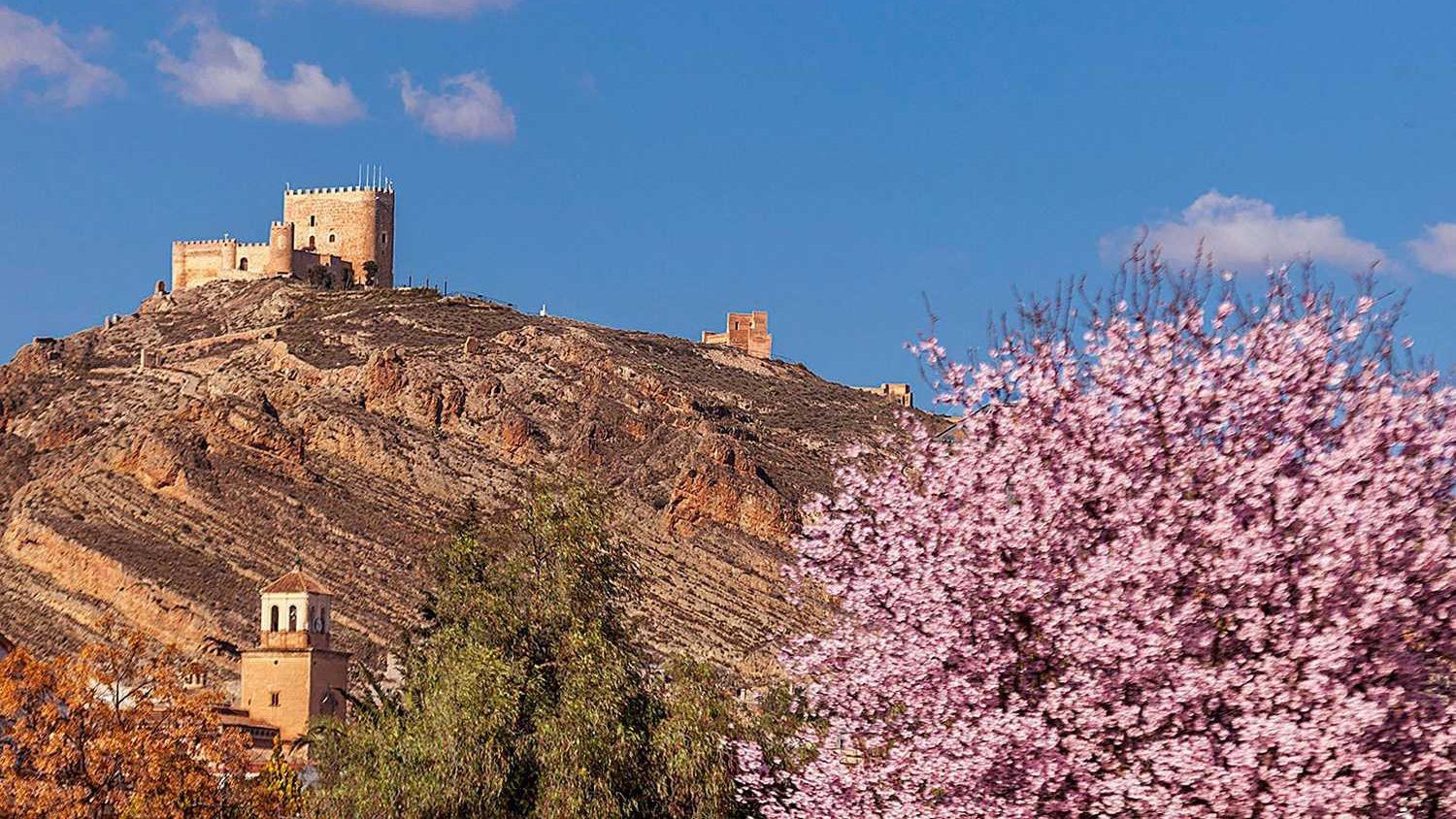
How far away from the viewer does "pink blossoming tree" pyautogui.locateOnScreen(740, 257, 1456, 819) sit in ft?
68.8

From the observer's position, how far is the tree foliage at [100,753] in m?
40.6

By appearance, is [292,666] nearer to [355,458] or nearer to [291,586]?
[291,586]

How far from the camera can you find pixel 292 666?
74.1 meters

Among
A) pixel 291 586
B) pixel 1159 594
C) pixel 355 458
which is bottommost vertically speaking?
pixel 1159 594

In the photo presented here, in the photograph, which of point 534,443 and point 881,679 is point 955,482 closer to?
point 881,679

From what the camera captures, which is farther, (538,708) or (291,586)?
(291,586)

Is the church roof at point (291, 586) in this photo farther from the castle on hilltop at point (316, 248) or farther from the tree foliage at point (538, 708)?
the castle on hilltop at point (316, 248)

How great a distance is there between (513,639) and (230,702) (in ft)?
156

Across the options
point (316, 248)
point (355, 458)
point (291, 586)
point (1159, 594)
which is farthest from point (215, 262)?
point (1159, 594)

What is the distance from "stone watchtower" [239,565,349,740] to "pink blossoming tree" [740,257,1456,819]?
48720 millimetres

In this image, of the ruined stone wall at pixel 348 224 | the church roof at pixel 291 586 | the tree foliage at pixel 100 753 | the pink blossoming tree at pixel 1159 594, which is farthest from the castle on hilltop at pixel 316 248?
the pink blossoming tree at pixel 1159 594

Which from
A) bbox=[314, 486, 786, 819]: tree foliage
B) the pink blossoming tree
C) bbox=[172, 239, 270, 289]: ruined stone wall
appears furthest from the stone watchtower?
bbox=[172, 239, 270, 289]: ruined stone wall

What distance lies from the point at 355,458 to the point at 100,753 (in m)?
62.5

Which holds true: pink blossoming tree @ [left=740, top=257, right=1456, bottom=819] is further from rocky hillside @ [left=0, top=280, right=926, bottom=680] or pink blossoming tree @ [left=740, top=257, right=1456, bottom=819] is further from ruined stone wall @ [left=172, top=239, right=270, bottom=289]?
ruined stone wall @ [left=172, top=239, right=270, bottom=289]
